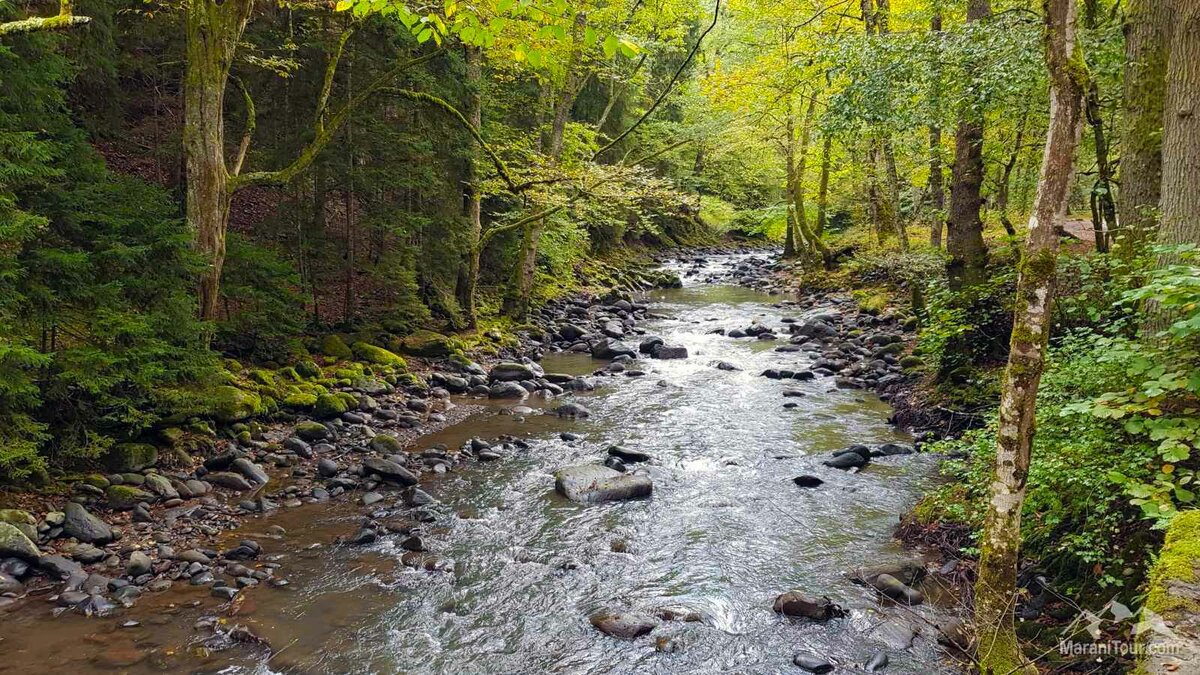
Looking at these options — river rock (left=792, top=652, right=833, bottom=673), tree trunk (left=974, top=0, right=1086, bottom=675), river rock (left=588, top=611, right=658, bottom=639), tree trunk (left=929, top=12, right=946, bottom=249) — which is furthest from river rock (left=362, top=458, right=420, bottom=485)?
tree trunk (left=929, top=12, right=946, bottom=249)

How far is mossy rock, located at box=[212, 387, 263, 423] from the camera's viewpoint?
9208 mm

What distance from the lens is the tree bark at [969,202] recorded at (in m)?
9.77

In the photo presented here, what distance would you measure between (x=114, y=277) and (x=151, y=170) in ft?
30.1

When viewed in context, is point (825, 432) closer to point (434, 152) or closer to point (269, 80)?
point (434, 152)

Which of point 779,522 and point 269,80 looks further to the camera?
point 269,80

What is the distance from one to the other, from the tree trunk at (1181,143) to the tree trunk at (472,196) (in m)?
12.5

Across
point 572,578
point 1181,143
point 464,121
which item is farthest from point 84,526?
point 1181,143

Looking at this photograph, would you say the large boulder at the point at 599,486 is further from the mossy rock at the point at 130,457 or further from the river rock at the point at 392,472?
the mossy rock at the point at 130,457

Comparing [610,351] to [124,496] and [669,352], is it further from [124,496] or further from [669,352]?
[124,496]

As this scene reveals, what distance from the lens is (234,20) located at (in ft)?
32.0

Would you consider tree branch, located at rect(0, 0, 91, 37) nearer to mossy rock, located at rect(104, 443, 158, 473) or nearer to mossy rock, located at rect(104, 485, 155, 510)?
mossy rock, located at rect(104, 443, 158, 473)

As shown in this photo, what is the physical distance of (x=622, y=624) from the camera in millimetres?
5480

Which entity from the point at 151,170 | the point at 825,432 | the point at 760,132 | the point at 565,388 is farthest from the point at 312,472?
the point at 760,132

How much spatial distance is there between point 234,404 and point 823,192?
875 inches
